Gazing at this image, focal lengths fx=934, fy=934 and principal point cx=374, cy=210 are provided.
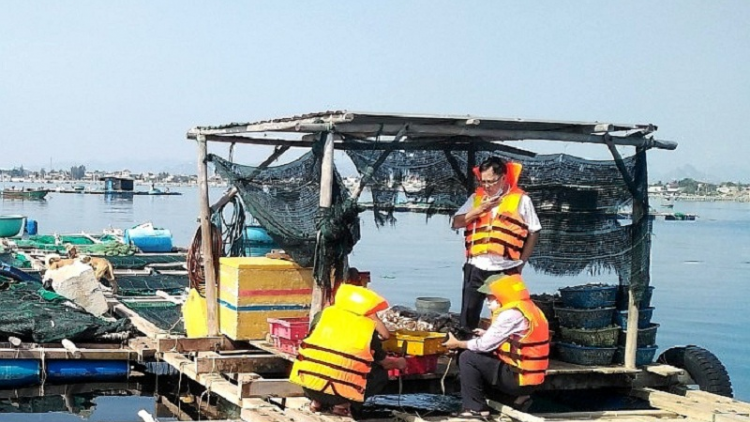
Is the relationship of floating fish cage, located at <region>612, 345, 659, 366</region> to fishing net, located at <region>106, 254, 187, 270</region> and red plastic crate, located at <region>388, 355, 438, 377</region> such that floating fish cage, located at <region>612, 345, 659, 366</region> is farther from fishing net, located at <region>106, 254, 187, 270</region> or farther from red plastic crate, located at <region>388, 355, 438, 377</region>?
fishing net, located at <region>106, 254, 187, 270</region>

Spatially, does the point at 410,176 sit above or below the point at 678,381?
above

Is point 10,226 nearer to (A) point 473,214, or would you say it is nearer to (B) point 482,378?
(A) point 473,214

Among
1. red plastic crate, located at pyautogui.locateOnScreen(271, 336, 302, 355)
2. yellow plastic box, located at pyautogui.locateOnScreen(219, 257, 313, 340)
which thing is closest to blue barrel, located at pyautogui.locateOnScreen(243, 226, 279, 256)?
yellow plastic box, located at pyautogui.locateOnScreen(219, 257, 313, 340)

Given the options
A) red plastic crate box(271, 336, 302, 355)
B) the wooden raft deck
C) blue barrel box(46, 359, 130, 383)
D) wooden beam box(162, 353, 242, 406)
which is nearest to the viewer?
the wooden raft deck

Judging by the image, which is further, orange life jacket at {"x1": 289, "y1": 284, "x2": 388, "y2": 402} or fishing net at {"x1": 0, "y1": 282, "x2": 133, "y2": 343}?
fishing net at {"x1": 0, "y1": 282, "x2": 133, "y2": 343}

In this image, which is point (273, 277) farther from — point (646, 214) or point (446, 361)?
point (646, 214)

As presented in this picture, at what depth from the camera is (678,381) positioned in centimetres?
923

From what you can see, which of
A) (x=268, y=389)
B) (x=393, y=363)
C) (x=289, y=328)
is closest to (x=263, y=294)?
(x=289, y=328)

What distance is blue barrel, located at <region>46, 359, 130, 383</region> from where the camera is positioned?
34.5 ft

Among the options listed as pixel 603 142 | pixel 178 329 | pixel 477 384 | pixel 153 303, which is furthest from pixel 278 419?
pixel 153 303

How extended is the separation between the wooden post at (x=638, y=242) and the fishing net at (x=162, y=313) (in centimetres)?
536

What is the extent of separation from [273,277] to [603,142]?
133 inches

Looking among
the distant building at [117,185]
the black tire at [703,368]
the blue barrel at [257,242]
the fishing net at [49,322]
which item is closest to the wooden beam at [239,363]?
the blue barrel at [257,242]

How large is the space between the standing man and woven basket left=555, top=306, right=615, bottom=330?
5.47 feet
